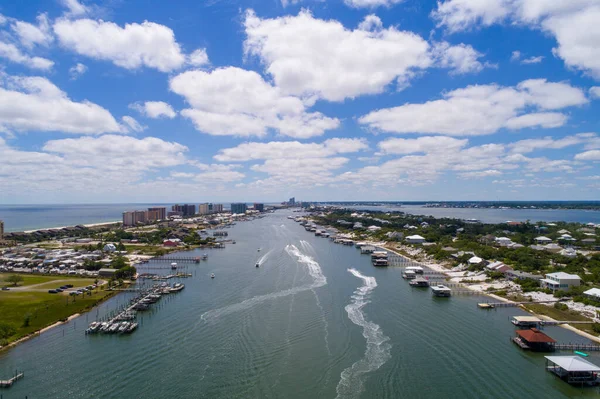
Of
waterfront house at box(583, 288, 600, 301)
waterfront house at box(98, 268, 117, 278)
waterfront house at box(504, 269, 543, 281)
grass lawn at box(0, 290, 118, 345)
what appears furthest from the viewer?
waterfront house at box(98, 268, 117, 278)

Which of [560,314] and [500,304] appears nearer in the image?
[560,314]

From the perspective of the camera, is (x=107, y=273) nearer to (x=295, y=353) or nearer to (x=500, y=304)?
(x=295, y=353)

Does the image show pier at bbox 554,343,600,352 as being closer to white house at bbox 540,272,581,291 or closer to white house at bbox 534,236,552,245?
white house at bbox 540,272,581,291

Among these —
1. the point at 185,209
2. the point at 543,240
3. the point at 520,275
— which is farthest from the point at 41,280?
the point at 185,209

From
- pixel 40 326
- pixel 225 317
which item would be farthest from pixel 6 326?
pixel 225 317

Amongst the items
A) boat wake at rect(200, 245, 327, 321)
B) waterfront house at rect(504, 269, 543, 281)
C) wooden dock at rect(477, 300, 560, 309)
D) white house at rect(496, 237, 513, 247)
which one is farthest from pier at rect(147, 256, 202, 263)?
white house at rect(496, 237, 513, 247)

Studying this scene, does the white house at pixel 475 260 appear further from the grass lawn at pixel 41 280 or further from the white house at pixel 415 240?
the grass lawn at pixel 41 280
